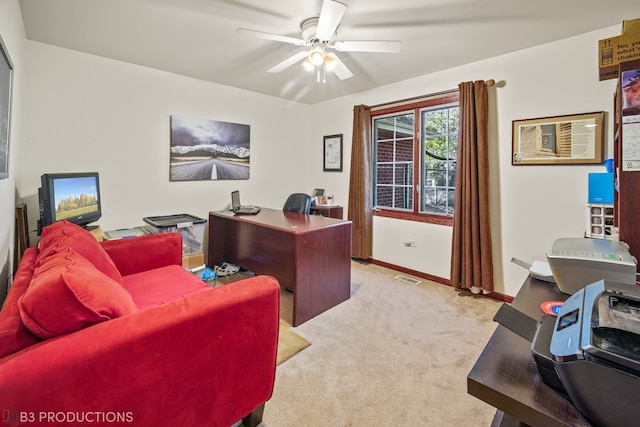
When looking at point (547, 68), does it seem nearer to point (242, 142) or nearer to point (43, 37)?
point (242, 142)

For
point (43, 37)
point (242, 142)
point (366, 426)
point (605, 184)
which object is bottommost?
point (366, 426)

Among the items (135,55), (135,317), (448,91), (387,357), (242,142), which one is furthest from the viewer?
(242,142)

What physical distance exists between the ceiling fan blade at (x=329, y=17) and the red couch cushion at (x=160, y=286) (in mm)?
1889

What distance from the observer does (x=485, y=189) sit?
9.91ft

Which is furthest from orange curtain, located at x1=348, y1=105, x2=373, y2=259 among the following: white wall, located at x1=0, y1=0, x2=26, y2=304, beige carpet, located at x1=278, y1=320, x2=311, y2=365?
white wall, located at x1=0, y1=0, x2=26, y2=304

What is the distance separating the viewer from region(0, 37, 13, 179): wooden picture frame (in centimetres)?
160

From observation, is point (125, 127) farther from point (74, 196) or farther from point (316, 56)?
point (316, 56)

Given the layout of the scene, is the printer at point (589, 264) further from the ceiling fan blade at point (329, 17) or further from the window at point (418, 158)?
the window at point (418, 158)

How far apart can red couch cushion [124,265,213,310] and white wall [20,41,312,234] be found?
141cm

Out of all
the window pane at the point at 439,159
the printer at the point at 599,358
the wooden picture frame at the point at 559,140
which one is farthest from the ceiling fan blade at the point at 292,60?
the printer at the point at 599,358

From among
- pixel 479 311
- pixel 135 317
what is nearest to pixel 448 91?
pixel 479 311

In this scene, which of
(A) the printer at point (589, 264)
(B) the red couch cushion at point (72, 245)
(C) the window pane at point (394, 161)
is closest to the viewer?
(A) the printer at point (589, 264)

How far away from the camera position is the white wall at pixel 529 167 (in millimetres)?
2523

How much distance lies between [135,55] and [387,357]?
3.51 metres
